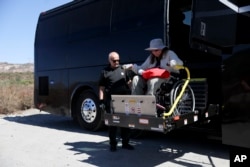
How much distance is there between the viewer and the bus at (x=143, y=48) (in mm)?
4508

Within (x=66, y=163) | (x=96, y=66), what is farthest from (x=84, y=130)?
(x=66, y=163)

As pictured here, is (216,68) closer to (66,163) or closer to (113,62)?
(113,62)

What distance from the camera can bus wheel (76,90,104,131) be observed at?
25.8ft

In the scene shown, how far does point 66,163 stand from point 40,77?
4994mm

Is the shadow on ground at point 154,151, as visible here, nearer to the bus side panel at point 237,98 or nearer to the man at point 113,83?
the man at point 113,83

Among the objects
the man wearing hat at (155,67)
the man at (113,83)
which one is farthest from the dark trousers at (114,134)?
the man wearing hat at (155,67)

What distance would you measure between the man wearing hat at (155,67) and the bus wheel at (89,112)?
2.68 meters

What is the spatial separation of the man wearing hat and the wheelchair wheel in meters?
0.22

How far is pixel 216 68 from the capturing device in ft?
17.8

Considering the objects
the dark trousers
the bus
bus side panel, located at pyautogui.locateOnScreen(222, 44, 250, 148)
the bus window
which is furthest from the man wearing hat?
the dark trousers

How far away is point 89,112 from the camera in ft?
26.5

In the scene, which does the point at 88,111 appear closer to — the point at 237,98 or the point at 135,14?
the point at 135,14

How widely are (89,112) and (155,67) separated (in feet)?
10.6

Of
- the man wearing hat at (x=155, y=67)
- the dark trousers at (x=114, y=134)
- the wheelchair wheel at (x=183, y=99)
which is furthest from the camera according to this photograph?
the dark trousers at (x=114, y=134)
